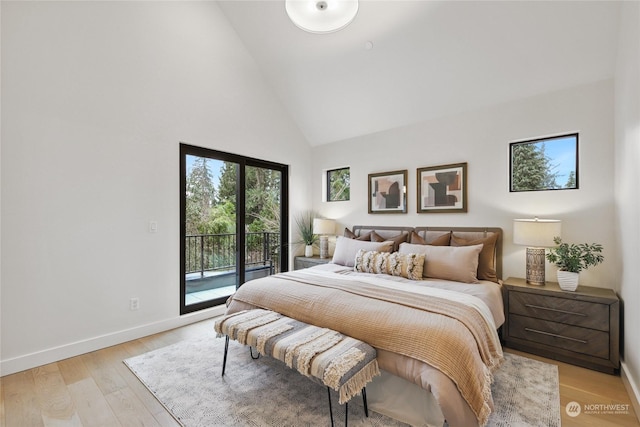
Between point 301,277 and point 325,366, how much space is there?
133 centimetres

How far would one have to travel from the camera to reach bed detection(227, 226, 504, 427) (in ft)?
5.13

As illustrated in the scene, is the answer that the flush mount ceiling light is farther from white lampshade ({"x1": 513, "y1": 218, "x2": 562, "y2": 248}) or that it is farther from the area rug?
the area rug

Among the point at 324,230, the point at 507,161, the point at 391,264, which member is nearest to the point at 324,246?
the point at 324,230

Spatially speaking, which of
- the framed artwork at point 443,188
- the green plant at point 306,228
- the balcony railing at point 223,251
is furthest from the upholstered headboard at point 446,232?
the balcony railing at point 223,251

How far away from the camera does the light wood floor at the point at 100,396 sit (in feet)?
5.90

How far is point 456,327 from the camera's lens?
1729mm

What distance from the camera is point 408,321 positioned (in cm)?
179

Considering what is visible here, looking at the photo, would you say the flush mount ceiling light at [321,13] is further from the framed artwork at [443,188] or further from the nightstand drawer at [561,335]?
the nightstand drawer at [561,335]

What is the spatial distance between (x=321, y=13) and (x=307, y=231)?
3.25m

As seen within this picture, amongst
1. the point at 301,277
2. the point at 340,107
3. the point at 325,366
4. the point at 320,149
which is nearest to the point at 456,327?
the point at 325,366

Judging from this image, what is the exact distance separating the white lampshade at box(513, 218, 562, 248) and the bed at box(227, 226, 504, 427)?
0.37 m

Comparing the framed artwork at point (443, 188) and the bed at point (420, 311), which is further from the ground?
the framed artwork at point (443, 188)

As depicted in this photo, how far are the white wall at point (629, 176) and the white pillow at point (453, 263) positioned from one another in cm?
104

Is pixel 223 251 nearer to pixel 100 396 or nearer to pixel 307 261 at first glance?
pixel 307 261
